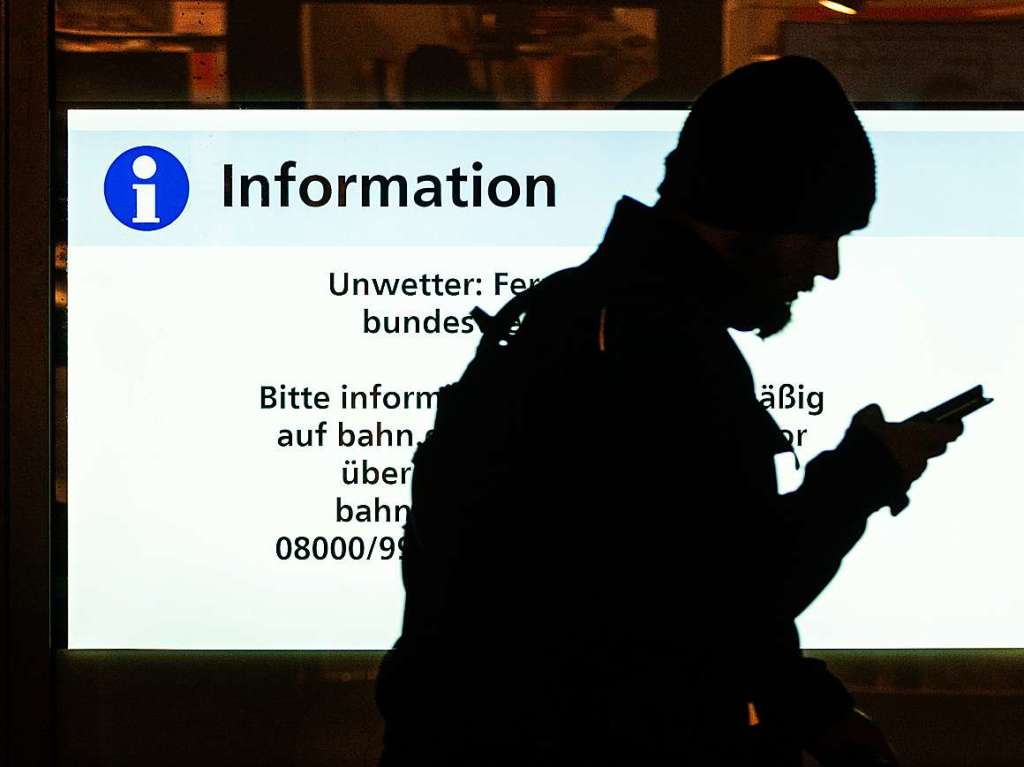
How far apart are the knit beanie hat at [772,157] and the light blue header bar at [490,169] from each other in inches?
52.5

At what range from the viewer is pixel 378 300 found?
3326 millimetres

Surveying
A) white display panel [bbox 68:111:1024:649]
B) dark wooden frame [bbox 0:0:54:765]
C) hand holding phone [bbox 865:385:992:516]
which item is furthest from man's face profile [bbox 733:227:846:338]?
dark wooden frame [bbox 0:0:54:765]

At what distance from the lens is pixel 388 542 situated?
334cm

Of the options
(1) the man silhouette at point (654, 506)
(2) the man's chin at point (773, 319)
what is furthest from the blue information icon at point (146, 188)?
(2) the man's chin at point (773, 319)

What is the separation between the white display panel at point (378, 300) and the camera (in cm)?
332

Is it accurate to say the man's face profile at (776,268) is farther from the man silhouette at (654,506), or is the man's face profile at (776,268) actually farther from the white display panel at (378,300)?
the white display panel at (378,300)

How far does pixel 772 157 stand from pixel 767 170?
0.02 metres

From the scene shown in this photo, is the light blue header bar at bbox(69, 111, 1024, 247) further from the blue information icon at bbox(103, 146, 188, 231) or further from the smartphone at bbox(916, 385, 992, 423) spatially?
the smartphone at bbox(916, 385, 992, 423)

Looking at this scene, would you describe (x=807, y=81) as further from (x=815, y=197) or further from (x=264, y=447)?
(x=264, y=447)

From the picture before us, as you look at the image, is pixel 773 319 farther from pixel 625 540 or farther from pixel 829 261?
pixel 625 540

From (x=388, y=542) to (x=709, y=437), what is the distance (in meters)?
1.63

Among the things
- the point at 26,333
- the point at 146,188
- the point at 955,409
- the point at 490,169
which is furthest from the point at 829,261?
the point at 26,333

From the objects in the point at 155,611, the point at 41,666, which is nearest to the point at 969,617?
the point at 155,611

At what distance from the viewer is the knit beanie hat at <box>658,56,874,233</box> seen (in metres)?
1.94
